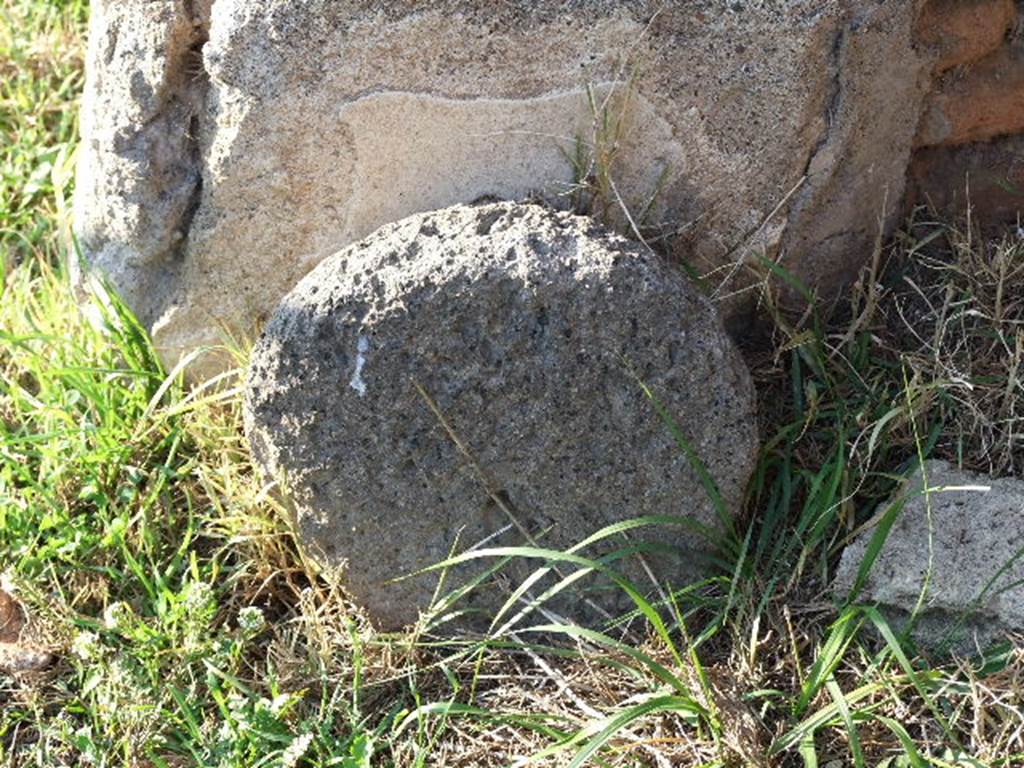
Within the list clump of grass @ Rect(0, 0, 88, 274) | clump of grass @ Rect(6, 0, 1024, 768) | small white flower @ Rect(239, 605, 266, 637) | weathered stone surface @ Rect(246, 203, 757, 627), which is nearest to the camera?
clump of grass @ Rect(6, 0, 1024, 768)

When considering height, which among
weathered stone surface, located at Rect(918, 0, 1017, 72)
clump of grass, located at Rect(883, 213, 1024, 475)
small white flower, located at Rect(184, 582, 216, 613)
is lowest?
small white flower, located at Rect(184, 582, 216, 613)

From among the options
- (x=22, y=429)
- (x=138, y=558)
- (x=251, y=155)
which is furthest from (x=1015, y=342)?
(x=22, y=429)

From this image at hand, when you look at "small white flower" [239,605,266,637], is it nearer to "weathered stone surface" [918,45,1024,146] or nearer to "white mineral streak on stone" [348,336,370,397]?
"white mineral streak on stone" [348,336,370,397]

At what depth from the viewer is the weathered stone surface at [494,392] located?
2283 mm

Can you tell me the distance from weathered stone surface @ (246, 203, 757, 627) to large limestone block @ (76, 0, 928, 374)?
0.14 metres

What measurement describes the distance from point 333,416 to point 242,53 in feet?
1.95

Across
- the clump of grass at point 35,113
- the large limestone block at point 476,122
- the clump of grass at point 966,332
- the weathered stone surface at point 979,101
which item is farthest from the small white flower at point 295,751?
the weathered stone surface at point 979,101

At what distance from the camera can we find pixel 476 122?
Result: 7.94ft

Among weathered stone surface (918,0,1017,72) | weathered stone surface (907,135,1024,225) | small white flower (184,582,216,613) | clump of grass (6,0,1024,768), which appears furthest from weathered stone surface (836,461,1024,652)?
small white flower (184,582,216,613)

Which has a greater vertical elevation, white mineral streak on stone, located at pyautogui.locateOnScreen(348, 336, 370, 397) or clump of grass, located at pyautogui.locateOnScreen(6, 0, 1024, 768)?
white mineral streak on stone, located at pyautogui.locateOnScreen(348, 336, 370, 397)

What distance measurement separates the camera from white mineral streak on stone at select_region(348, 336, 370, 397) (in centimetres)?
231

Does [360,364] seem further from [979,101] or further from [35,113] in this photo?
[35,113]

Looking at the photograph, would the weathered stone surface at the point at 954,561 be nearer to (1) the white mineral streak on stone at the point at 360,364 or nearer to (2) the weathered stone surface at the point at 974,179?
(2) the weathered stone surface at the point at 974,179

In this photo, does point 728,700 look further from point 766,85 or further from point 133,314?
point 133,314
